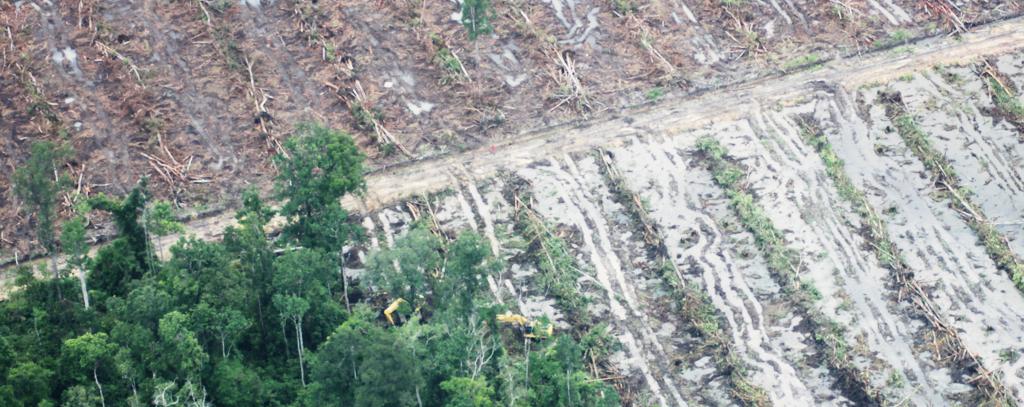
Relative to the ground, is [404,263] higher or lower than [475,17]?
lower

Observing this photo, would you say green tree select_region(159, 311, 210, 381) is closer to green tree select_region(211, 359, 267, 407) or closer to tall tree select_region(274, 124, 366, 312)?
green tree select_region(211, 359, 267, 407)

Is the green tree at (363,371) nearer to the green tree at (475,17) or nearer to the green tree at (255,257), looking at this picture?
the green tree at (255,257)

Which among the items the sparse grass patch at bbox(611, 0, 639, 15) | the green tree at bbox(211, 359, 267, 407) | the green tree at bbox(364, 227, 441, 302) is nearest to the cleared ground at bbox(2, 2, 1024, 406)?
the green tree at bbox(364, 227, 441, 302)

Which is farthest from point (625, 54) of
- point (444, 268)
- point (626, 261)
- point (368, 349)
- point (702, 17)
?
point (368, 349)

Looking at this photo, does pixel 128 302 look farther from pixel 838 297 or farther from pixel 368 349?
pixel 838 297

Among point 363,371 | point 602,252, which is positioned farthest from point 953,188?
point 363,371

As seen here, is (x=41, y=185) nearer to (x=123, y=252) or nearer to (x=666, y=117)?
(x=123, y=252)
